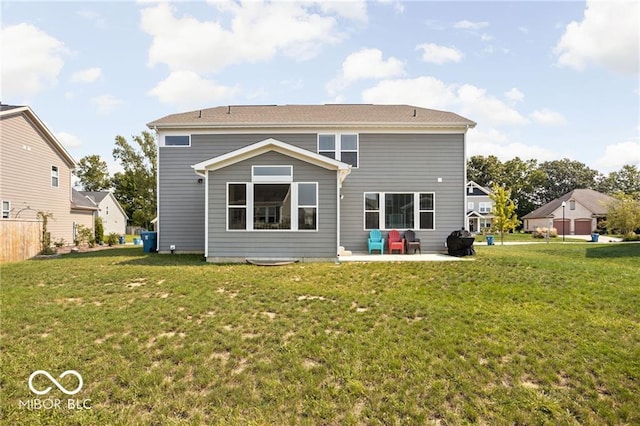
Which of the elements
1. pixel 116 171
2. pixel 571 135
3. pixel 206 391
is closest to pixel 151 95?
pixel 206 391

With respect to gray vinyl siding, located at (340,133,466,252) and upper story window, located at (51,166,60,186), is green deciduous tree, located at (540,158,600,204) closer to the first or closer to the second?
gray vinyl siding, located at (340,133,466,252)

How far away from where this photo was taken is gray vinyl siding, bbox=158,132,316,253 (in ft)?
44.5

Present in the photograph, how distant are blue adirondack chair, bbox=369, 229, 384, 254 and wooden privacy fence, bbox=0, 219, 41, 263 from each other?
1347 cm

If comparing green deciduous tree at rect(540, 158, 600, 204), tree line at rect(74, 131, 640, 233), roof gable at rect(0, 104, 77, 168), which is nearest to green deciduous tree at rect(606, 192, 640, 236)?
tree line at rect(74, 131, 640, 233)

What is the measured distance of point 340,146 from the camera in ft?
43.8

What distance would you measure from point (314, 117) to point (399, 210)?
17.0 feet

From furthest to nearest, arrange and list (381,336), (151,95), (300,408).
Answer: (151,95), (381,336), (300,408)

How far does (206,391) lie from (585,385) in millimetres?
4522

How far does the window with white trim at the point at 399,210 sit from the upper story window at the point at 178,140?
7.54 meters

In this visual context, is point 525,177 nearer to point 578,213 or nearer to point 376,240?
point 578,213

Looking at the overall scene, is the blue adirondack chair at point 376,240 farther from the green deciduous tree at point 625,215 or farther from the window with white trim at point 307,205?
the green deciduous tree at point 625,215

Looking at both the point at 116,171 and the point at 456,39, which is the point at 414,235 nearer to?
the point at 456,39

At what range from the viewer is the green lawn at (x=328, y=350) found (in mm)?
3652

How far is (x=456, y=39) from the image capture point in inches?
478
